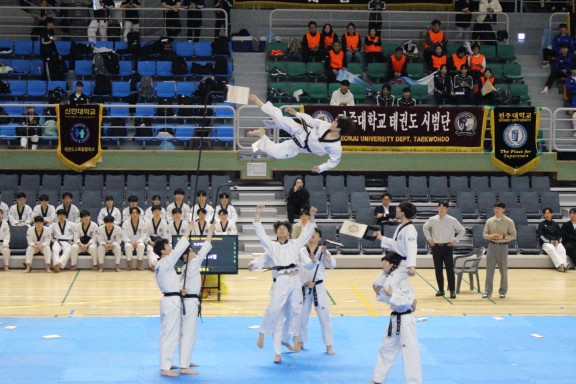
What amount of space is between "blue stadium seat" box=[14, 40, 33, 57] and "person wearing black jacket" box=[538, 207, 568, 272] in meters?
14.5

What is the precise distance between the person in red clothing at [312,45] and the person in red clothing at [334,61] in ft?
2.06

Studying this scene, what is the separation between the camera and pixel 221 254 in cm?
1811

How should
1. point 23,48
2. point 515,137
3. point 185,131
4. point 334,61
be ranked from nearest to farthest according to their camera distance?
point 515,137 < point 185,131 < point 334,61 < point 23,48

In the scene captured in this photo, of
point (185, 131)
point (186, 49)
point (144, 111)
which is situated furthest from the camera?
point (186, 49)

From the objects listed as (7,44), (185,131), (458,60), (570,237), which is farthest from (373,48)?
(7,44)

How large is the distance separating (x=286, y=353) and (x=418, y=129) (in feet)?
34.6

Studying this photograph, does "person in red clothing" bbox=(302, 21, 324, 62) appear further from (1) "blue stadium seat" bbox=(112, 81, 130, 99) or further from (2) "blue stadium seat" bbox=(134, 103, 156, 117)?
(1) "blue stadium seat" bbox=(112, 81, 130, 99)

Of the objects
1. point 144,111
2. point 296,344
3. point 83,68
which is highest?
point 83,68

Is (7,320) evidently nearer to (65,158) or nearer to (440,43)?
(65,158)

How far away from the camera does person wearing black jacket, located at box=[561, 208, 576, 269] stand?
72.6ft

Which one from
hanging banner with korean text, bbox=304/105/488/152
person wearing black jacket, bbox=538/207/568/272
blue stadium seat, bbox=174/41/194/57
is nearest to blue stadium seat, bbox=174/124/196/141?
blue stadium seat, bbox=174/41/194/57

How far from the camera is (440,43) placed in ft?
88.3

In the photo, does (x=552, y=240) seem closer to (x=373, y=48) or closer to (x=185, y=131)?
(x=373, y=48)

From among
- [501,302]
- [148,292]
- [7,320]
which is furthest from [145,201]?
[501,302]
